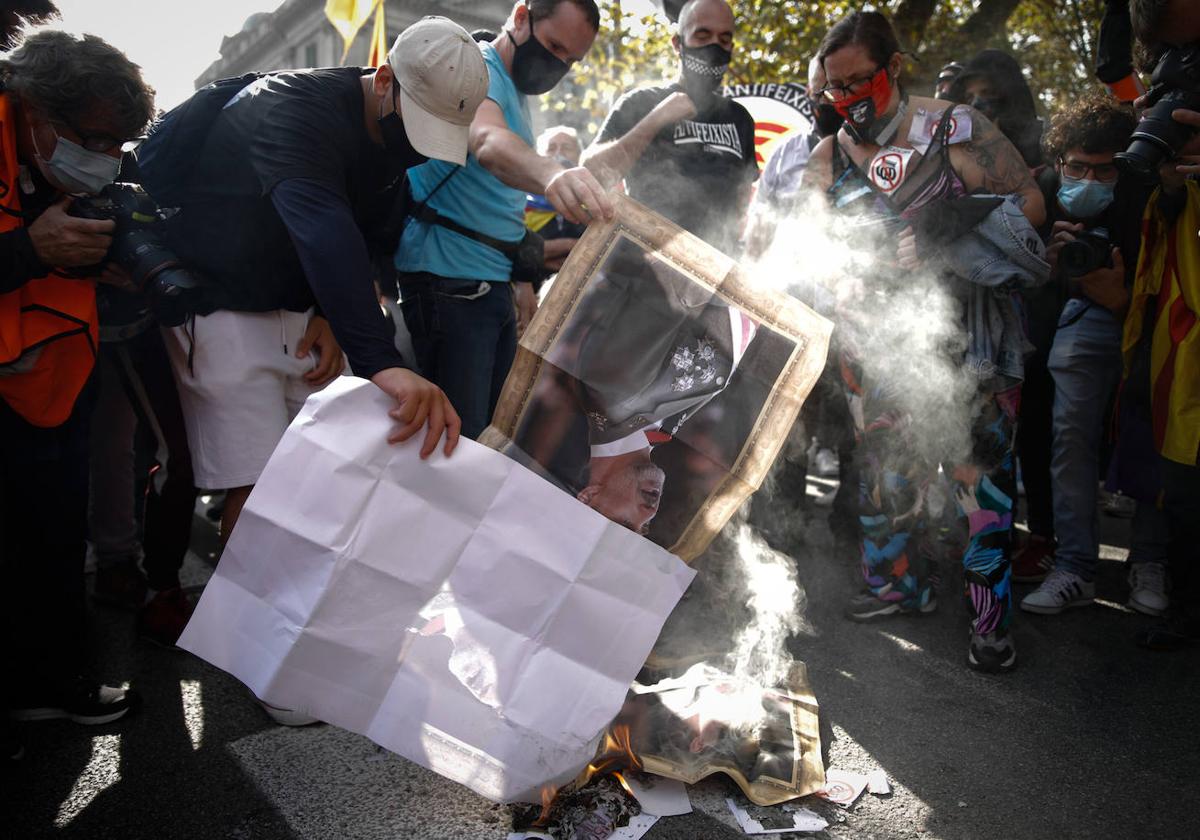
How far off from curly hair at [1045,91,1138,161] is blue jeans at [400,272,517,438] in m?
2.55

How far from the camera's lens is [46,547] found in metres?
2.55

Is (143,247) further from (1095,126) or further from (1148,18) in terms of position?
(1095,126)

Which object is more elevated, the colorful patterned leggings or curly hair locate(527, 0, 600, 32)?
curly hair locate(527, 0, 600, 32)

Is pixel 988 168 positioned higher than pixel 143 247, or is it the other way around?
pixel 988 168

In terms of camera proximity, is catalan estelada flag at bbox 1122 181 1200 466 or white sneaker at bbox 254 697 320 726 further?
catalan estelada flag at bbox 1122 181 1200 466

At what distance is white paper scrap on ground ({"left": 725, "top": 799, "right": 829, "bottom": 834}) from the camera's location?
221cm

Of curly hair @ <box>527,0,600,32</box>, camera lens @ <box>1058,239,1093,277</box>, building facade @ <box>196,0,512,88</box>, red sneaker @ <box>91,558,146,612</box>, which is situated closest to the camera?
curly hair @ <box>527,0,600,32</box>

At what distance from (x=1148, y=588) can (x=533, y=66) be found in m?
3.54

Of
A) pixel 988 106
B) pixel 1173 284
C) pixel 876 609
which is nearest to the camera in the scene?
pixel 1173 284

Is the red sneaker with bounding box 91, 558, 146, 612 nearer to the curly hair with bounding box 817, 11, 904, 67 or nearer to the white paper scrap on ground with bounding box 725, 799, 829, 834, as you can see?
the white paper scrap on ground with bounding box 725, 799, 829, 834

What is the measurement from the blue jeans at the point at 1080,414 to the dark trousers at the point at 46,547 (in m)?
3.90

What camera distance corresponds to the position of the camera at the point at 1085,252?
10.8ft

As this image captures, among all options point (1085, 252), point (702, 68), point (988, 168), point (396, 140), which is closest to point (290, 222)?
point (396, 140)

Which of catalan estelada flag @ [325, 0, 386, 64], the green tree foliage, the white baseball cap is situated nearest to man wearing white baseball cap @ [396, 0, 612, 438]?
the white baseball cap
